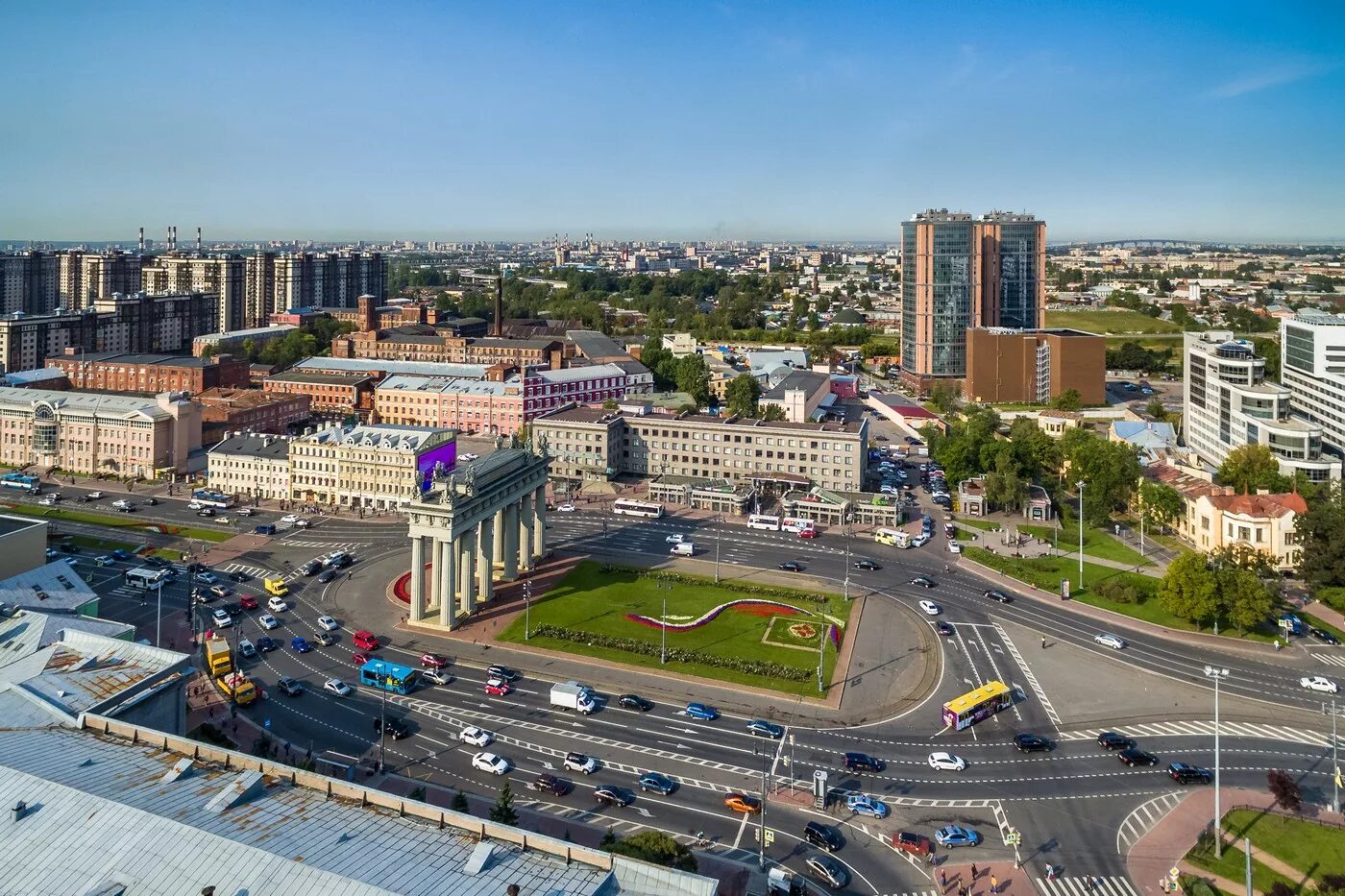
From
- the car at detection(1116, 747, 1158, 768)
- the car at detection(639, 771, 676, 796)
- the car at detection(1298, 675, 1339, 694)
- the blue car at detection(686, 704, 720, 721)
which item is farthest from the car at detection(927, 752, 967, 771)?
the car at detection(1298, 675, 1339, 694)

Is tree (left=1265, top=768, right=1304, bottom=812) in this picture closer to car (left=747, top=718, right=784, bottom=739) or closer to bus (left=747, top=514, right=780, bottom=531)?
car (left=747, top=718, right=784, bottom=739)

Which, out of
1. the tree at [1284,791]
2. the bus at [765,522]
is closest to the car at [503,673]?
the bus at [765,522]

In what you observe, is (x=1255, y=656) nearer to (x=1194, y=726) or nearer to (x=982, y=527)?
(x=1194, y=726)

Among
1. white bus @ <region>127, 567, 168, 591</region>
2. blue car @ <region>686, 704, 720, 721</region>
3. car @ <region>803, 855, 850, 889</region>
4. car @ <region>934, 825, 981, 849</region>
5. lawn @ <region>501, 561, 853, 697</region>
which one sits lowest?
car @ <region>803, 855, 850, 889</region>

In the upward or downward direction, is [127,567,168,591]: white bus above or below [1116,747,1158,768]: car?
above

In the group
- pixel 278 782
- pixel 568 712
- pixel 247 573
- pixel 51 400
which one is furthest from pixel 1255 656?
pixel 51 400

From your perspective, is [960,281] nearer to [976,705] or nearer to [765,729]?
[976,705]
